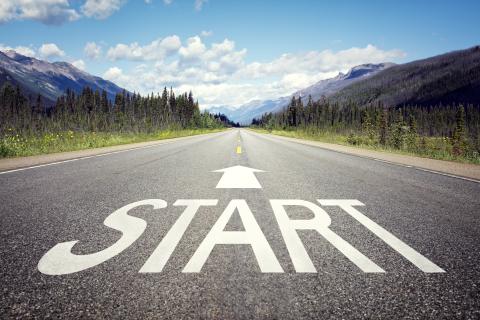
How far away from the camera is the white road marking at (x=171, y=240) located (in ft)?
7.74

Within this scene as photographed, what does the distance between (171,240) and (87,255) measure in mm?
721

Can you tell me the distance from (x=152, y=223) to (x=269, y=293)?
1882 mm

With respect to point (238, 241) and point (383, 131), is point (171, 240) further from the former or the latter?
point (383, 131)

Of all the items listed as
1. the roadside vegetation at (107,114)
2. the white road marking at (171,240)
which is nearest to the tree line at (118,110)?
the roadside vegetation at (107,114)

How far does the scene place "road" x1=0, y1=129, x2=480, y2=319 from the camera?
1810 mm

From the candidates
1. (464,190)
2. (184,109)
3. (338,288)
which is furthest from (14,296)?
(184,109)

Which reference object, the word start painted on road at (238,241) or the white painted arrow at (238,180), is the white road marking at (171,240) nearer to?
the word start painted on road at (238,241)

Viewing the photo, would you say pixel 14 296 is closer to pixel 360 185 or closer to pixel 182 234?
pixel 182 234

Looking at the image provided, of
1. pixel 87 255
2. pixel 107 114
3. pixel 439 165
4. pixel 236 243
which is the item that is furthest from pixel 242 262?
pixel 107 114

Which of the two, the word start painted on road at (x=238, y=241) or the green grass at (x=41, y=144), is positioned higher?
the green grass at (x=41, y=144)

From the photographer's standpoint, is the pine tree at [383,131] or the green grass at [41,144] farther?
the pine tree at [383,131]

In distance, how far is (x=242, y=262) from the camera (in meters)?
2.42

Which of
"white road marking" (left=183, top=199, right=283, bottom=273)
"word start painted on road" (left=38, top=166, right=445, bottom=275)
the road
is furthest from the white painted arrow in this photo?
"white road marking" (left=183, top=199, right=283, bottom=273)

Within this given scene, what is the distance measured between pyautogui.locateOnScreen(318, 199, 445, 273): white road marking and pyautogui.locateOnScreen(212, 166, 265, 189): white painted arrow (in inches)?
65.4
